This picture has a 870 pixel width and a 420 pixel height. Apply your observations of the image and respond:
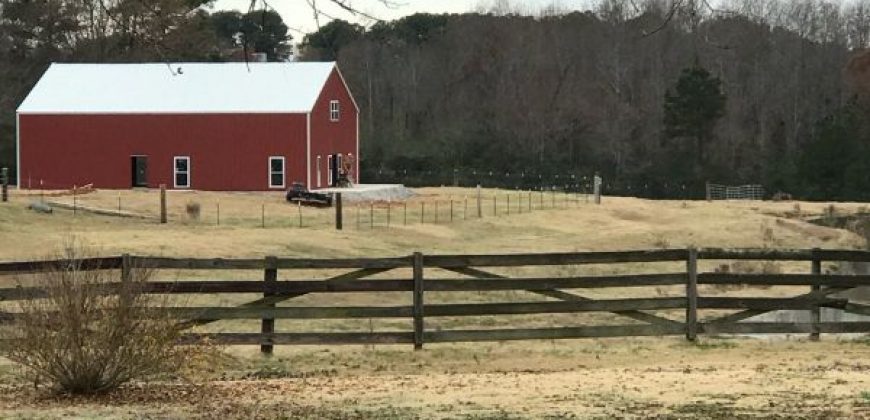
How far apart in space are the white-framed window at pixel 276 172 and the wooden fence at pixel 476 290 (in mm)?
40651

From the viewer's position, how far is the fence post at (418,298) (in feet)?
50.0

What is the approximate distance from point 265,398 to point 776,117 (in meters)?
89.5

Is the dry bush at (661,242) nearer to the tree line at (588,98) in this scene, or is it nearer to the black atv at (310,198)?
the black atv at (310,198)

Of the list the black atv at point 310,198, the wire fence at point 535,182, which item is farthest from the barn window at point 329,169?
the wire fence at point 535,182

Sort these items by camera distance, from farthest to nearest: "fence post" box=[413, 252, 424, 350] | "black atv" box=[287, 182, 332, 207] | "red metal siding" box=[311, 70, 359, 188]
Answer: "red metal siding" box=[311, 70, 359, 188]
"black atv" box=[287, 182, 332, 207]
"fence post" box=[413, 252, 424, 350]

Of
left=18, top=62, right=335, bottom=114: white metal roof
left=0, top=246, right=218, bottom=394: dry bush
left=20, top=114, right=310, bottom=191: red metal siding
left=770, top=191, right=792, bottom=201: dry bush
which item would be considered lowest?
left=770, top=191, right=792, bottom=201: dry bush

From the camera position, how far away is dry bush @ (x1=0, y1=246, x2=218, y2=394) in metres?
11.3

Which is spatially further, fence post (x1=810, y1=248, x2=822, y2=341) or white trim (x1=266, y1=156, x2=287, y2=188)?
white trim (x1=266, y1=156, x2=287, y2=188)

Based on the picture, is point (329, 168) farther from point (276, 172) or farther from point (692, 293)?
point (692, 293)

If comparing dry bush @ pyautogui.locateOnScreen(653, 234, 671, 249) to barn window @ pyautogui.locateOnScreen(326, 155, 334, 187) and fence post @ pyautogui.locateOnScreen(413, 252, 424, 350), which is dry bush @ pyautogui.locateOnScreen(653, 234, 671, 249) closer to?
barn window @ pyautogui.locateOnScreen(326, 155, 334, 187)

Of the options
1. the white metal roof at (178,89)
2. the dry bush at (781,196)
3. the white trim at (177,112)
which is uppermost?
the white metal roof at (178,89)

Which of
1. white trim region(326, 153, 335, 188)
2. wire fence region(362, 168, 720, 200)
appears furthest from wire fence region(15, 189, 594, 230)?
wire fence region(362, 168, 720, 200)

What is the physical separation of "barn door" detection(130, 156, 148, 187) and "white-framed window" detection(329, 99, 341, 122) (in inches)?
351

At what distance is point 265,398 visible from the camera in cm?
1155
